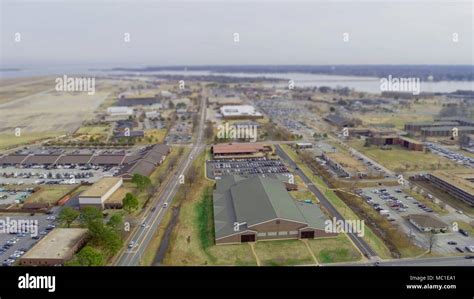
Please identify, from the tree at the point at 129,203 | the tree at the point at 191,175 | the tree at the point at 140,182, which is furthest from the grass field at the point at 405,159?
the tree at the point at 129,203

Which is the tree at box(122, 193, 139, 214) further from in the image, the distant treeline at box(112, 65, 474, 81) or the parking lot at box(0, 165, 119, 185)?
the distant treeline at box(112, 65, 474, 81)

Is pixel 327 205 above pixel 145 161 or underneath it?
underneath

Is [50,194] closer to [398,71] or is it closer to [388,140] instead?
[388,140]

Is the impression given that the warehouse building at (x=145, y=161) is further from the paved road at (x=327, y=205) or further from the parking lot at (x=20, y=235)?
the paved road at (x=327, y=205)

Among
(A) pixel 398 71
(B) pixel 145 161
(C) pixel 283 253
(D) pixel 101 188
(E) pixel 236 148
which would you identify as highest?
(A) pixel 398 71

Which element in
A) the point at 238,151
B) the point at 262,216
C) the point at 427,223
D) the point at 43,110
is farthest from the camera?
the point at 43,110

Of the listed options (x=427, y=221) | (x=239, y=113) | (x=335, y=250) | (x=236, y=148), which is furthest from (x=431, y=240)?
(x=239, y=113)

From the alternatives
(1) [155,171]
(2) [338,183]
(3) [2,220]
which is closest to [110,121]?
(1) [155,171]
